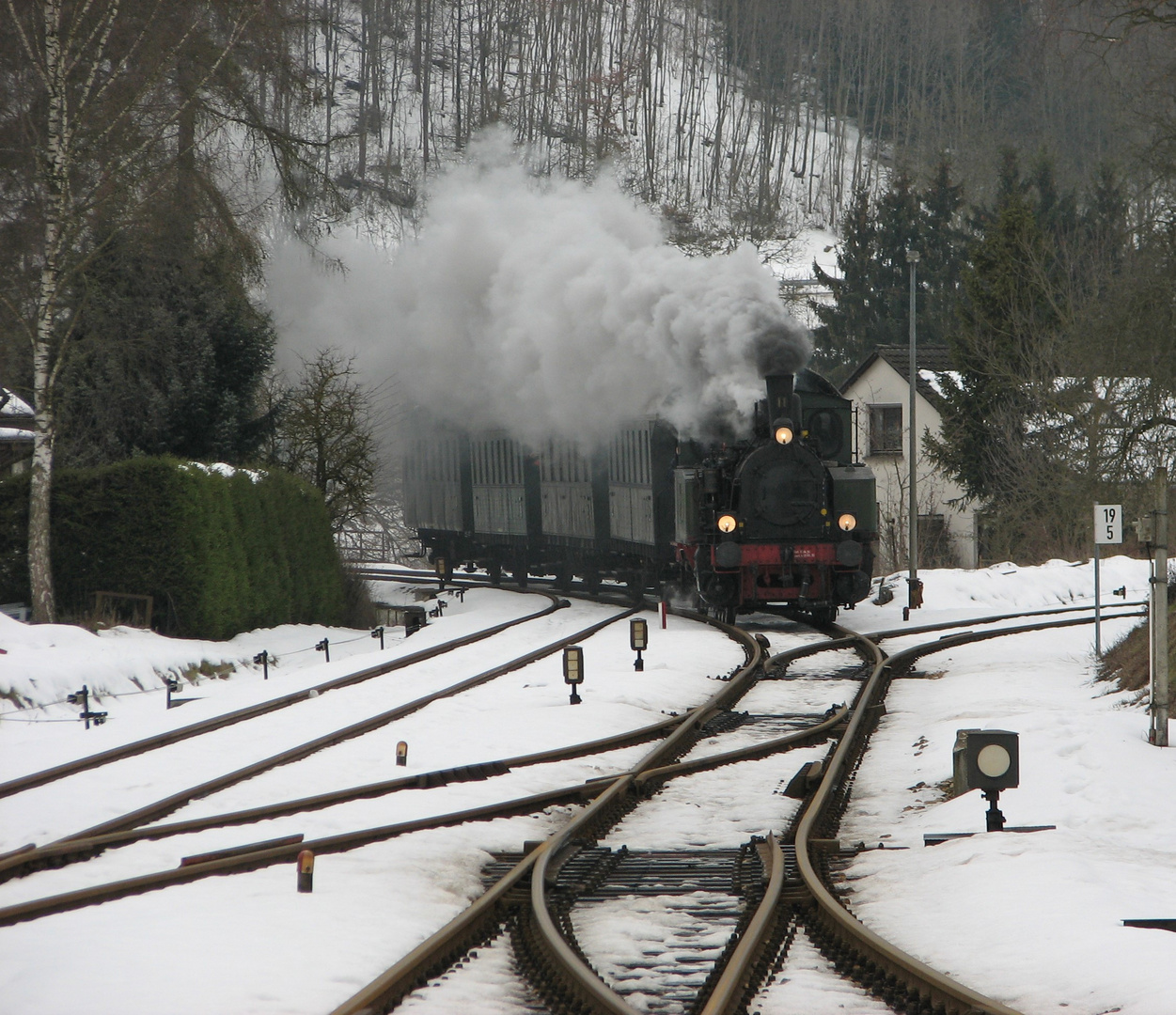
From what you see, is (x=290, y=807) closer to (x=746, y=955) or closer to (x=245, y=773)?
(x=245, y=773)

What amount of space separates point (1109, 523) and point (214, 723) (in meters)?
10.2

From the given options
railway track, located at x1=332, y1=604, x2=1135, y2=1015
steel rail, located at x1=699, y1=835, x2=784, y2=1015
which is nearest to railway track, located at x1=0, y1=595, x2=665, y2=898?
railway track, located at x1=332, y1=604, x2=1135, y2=1015

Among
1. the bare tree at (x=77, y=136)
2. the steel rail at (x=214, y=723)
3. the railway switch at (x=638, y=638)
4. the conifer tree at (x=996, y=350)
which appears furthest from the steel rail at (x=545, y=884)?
the conifer tree at (x=996, y=350)

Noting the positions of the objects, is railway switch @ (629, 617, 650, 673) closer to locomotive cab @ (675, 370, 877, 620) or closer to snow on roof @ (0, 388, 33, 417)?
locomotive cab @ (675, 370, 877, 620)

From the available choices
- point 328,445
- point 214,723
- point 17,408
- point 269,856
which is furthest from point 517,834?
point 17,408

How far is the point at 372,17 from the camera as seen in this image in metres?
77.3

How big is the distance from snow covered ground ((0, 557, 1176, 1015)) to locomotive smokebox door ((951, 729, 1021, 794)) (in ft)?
1.21

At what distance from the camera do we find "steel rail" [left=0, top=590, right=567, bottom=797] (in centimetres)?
966

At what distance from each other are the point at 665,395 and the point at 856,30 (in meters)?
73.4

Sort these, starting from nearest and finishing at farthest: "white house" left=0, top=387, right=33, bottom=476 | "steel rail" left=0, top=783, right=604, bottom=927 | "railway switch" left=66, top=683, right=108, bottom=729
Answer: "steel rail" left=0, top=783, right=604, bottom=927 < "railway switch" left=66, top=683, right=108, bottom=729 < "white house" left=0, top=387, right=33, bottom=476

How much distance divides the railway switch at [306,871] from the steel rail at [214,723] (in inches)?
147

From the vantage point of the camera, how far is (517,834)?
8.10 metres

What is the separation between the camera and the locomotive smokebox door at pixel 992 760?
7676 mm

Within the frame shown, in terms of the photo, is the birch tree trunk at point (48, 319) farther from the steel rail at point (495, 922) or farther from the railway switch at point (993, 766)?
the railway switch at point (993, 766)
